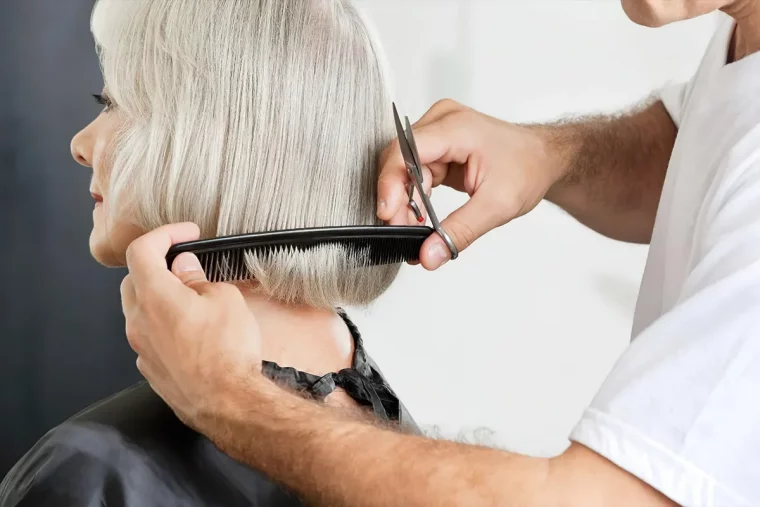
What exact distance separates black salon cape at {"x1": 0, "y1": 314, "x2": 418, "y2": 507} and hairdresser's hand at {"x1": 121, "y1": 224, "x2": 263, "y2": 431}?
0.11 metres

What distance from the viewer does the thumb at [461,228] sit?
882 millimetres

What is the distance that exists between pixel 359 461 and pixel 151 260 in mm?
294

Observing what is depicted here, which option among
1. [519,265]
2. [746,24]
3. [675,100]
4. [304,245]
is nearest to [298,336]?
[304,245]

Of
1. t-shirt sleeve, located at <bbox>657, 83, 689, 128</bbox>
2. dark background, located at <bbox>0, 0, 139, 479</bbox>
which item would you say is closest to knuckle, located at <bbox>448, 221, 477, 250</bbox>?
t-shirt sleeve, located at <bbox>657, 83, 689, 128</bbox>

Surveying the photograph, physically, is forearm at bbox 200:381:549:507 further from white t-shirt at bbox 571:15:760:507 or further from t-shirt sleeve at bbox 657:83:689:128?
t-shirt sleeve at bbox 657:83:689:128

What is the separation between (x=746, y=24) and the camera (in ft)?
2.57

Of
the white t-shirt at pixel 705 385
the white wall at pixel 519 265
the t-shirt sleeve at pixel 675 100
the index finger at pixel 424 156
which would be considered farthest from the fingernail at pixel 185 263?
the white wall at pixel 519 265

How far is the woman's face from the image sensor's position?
2.99 ft

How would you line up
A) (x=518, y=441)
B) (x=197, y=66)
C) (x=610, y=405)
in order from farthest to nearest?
(x=518, y=441), (x=197, y=66), (x=610, y=405)

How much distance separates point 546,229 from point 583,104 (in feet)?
1.00

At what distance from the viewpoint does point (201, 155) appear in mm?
853

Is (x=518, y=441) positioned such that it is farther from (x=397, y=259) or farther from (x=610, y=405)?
(x=610, y=405)

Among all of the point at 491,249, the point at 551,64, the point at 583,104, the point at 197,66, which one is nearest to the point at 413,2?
the point at 551,64

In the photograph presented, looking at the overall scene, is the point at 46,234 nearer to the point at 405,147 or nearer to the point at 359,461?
the point at 405,147
